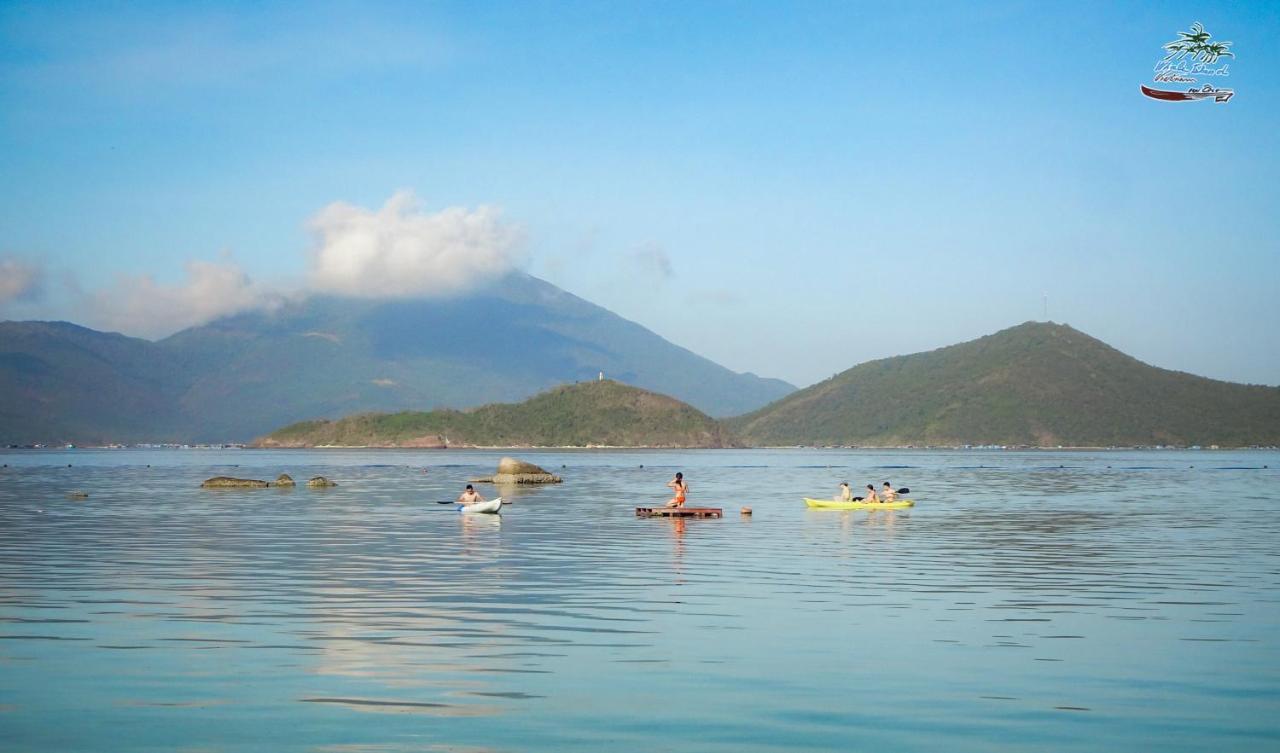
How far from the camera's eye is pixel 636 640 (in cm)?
2361

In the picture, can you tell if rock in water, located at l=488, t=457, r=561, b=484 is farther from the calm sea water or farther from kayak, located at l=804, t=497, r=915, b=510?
the calm sea water

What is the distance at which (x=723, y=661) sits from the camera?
70.7ft

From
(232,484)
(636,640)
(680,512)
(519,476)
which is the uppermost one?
(519,476)

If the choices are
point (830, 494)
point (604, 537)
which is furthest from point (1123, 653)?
point (830, 494)

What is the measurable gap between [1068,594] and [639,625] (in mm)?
11216

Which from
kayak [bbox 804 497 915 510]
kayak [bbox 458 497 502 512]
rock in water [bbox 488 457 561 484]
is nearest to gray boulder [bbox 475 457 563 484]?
rock in water [bbox 488 457 561 484]

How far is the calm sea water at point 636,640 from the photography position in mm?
16609

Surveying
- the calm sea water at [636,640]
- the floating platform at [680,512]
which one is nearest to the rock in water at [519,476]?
the floating platform at [680,512]

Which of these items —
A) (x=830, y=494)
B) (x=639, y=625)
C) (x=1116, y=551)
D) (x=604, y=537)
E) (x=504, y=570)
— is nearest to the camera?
(x=639, y=625)

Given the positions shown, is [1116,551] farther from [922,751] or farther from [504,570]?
[922,751]

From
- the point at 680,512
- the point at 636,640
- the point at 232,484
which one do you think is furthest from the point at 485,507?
the point at 232,484

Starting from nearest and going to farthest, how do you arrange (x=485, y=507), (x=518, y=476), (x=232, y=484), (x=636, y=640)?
(x=636, y=640) → (x=485, y=507) → (x=232, y=484) → (x=518, y=476)

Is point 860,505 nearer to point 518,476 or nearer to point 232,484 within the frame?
point 518,476

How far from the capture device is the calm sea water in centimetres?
1661
